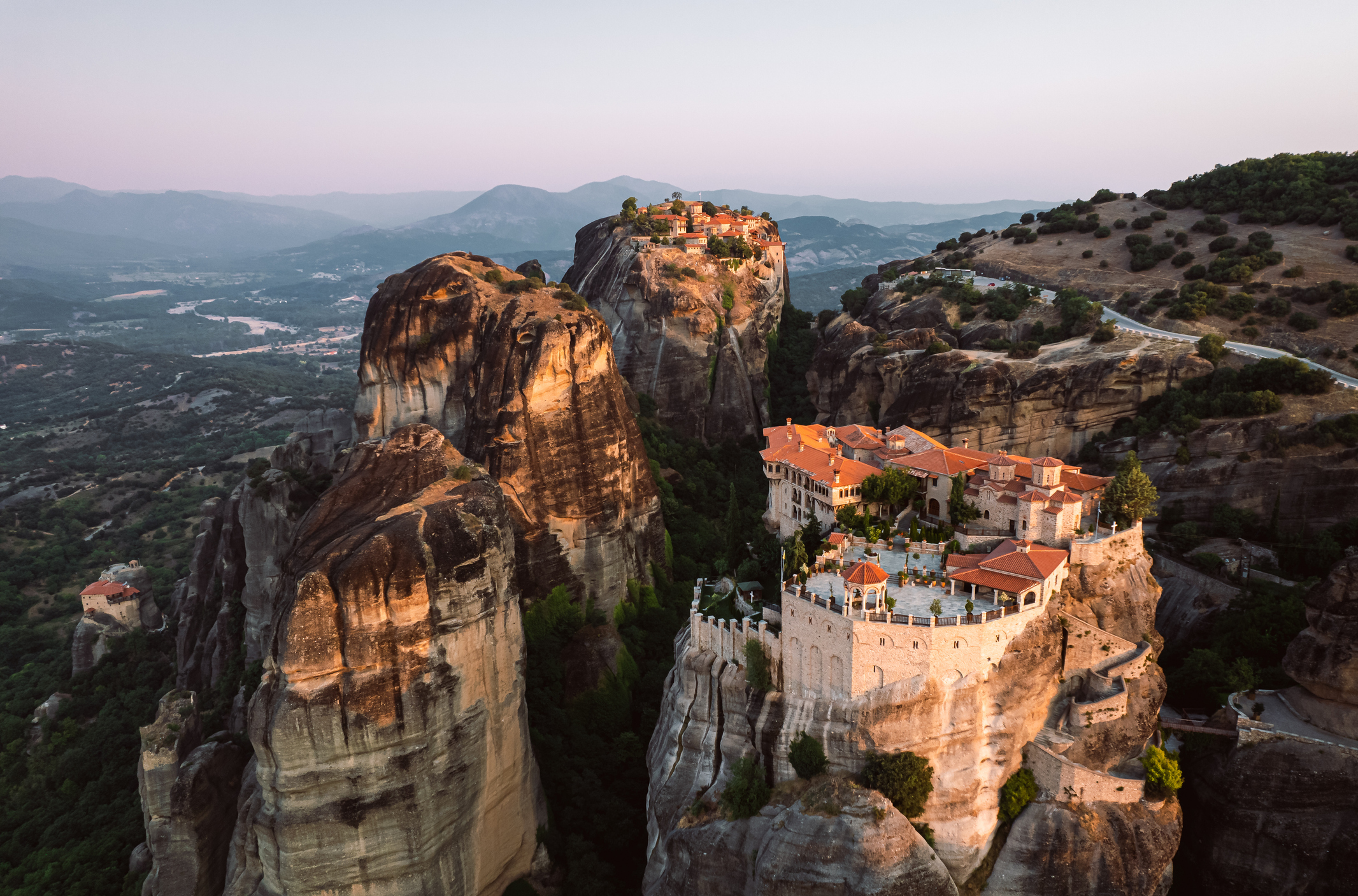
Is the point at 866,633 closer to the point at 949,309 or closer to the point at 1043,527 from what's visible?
the point at 1043,527

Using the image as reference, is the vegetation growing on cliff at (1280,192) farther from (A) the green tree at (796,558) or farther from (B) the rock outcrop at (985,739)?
(A) the green tree at (796,558)

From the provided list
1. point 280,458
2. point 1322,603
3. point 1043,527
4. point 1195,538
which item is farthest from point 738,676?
point 280,458

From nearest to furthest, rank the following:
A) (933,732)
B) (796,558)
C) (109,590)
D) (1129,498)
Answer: (933,732)
(796,558)
(1129,498)
(109,590)

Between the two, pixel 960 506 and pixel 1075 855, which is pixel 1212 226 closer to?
pixel 960 506

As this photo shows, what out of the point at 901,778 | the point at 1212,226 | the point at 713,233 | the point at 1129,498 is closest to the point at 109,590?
the point at 901,778

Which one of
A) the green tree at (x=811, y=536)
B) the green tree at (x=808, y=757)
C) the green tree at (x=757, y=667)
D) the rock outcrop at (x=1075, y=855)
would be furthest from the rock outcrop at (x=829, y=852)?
the green tree at (x=811, y=536)
